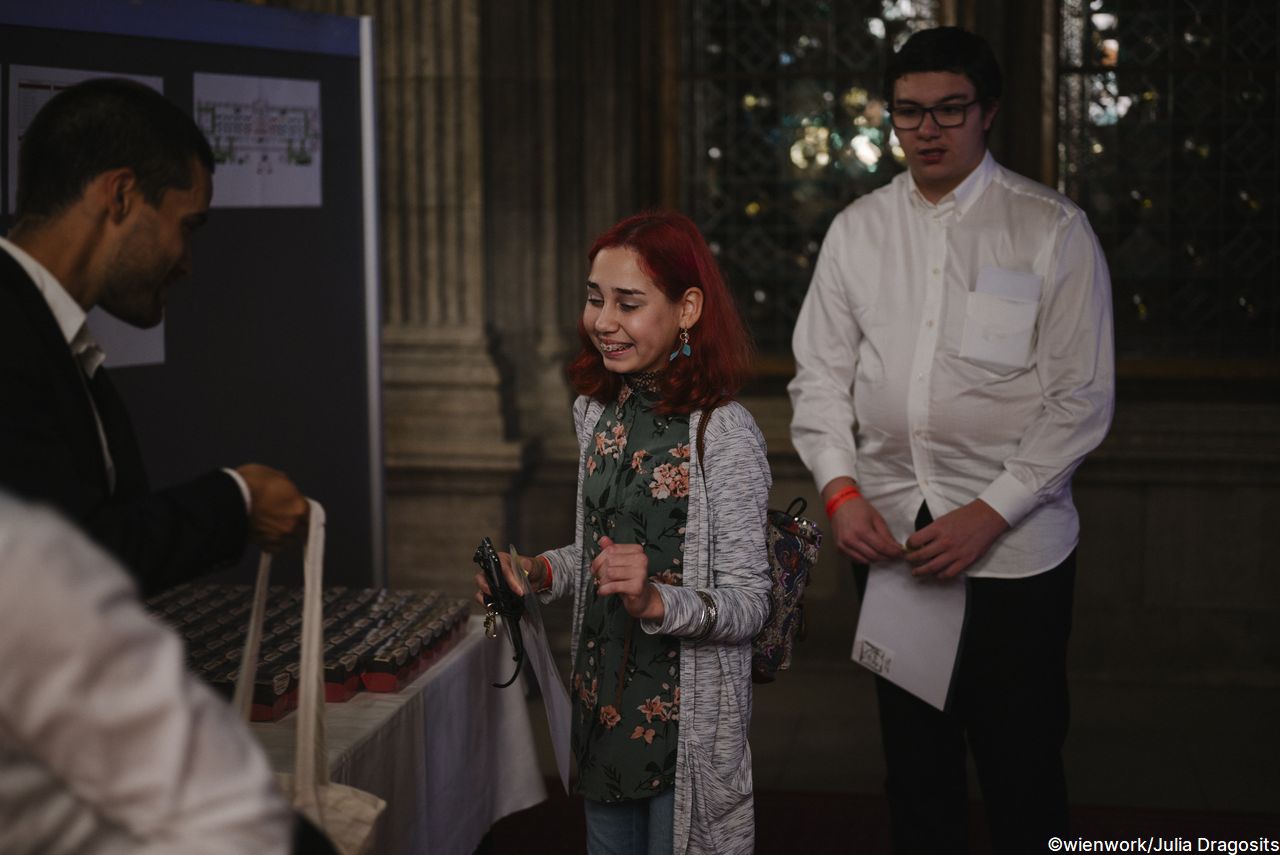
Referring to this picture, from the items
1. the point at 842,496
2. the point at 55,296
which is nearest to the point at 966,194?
the point at 842,496

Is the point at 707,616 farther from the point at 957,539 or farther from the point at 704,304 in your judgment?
the point at 957,539

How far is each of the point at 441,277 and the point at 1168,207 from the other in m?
2.92

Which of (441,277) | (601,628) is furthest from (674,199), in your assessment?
(601,628)

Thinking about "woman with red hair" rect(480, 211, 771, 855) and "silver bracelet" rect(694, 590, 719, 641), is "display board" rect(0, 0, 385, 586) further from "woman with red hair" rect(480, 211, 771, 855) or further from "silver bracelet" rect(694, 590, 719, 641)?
"silver bracelet" rect(694, 590, 719, 641)

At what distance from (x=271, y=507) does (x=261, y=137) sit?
200cm

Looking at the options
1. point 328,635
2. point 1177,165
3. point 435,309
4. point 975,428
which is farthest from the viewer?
point 1177,165

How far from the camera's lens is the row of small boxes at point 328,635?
2.30 meters

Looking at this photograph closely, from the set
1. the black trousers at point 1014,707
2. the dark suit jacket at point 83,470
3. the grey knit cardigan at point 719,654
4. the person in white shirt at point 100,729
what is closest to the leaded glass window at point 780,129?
the black trousers at point 1014,707

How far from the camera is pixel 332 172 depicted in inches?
142

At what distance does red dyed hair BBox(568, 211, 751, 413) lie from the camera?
2.33 metres

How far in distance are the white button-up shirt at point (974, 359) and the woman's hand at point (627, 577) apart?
3.51 feet

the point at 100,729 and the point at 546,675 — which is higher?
the point at 100,729

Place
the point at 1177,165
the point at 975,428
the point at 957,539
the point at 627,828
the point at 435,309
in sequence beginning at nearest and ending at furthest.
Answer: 1. the point at 627,828
2. the point at 957,539
3. the point at 975,428
4. the point at 435,309
5. the point at 1177,165

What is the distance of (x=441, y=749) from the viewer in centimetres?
265
